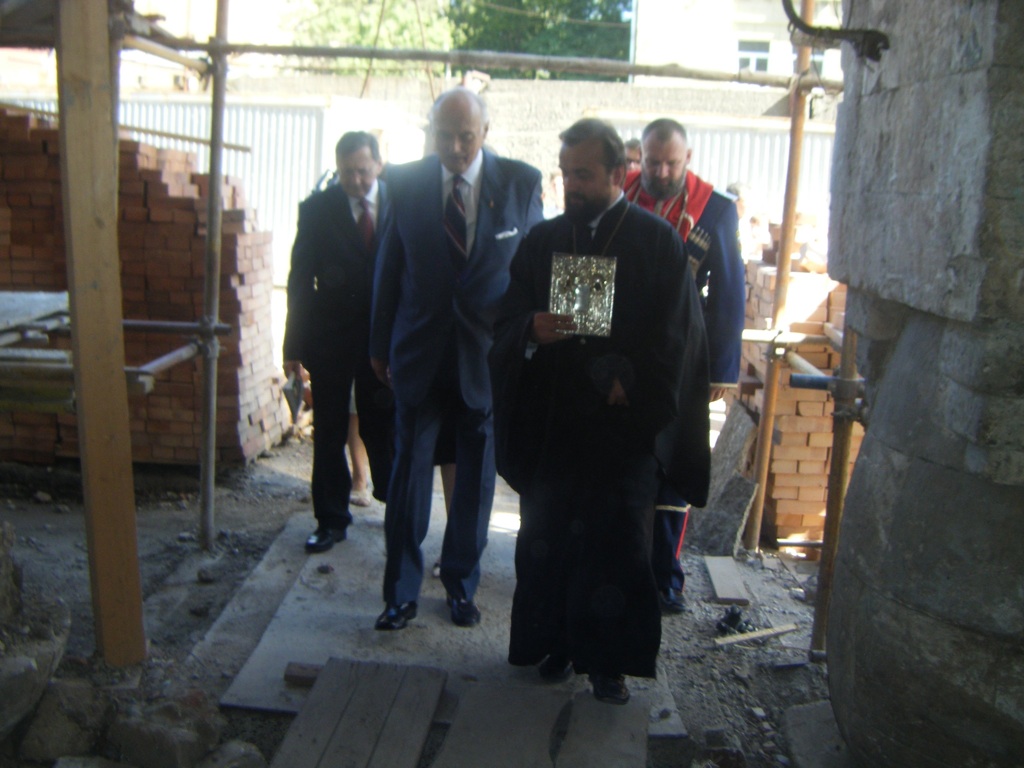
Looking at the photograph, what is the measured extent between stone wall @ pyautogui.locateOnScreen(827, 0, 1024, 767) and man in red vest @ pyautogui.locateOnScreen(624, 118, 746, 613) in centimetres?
117

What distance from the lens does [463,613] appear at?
416 cm

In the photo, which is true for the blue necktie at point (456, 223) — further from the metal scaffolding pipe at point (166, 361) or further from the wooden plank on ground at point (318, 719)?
the wooden plank on ground at point (318, 719)

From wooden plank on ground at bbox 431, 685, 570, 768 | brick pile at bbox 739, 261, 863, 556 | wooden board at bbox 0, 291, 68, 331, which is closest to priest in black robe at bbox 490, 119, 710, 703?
wooden plank on ground at bbox 431, 685, 570, 768

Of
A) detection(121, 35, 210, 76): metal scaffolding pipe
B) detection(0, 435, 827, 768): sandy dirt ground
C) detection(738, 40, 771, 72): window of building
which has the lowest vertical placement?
detection(0, 435, 827, 768): sandy dirt ground

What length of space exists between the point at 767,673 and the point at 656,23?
21.1 metres

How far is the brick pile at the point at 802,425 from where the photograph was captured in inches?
228

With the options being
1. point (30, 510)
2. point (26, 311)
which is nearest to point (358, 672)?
point (26, 311)

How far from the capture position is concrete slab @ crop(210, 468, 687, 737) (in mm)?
3613

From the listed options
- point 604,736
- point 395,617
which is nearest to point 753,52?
point 395,617

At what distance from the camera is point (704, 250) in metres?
4.33

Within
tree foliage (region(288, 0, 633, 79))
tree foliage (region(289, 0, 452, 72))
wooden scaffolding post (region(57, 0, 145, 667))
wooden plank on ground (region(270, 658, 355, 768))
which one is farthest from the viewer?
tree foliage (region(288, 0, 633, 79))

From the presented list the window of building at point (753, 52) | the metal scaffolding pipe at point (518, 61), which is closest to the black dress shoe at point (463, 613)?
the metal scaffolding pipe at point (518, 61)

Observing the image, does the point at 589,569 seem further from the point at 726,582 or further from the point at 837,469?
the point at 726,582

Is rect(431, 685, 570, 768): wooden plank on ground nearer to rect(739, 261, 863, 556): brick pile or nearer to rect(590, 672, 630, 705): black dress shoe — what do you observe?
rect(590, 672, 630, 705): black dress shoe
